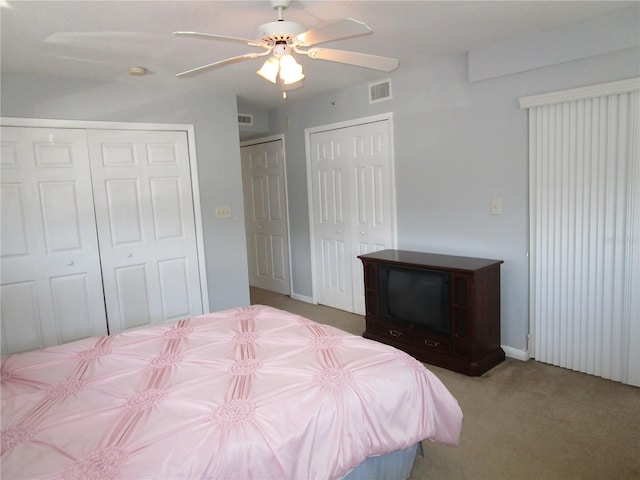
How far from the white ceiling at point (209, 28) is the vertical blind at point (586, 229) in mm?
612

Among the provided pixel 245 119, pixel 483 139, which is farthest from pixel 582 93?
pixel 245 119

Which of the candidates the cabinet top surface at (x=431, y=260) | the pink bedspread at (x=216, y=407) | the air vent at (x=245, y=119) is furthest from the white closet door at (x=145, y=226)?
the cabinet top surface at (x=431, y=260)

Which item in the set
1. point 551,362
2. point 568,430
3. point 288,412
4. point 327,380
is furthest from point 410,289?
point 288,412

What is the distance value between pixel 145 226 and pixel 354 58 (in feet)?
8.40

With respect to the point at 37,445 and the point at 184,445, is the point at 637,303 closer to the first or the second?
the point at 184,445

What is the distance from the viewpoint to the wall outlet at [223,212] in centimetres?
421

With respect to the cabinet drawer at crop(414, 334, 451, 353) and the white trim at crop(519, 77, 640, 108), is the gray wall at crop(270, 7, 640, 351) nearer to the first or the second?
the white trim at crop(519, 77, 640, 108)

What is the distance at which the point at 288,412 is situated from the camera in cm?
149

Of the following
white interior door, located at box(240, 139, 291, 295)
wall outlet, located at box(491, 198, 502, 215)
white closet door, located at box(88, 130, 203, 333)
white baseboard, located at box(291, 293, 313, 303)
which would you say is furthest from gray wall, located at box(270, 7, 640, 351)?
white closet door, located at box(88, 130, 203, 333)

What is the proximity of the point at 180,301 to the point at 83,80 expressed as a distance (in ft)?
6.85

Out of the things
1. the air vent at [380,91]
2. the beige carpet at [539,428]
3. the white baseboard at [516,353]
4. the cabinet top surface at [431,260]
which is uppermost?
the air vent at [380,91]

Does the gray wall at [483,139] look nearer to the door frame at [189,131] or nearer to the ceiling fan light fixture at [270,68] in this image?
the door frame at [189,131]

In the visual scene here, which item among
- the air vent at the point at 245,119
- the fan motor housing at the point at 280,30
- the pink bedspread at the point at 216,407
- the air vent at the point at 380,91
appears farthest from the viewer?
the air vent at the point at 245,119

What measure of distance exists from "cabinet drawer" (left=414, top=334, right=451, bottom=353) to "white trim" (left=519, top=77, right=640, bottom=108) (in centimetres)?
182
